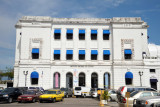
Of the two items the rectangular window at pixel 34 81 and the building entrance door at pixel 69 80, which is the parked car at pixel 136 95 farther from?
the rectangular window at pixel 34 81

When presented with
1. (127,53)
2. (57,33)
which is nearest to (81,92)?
(127,53)

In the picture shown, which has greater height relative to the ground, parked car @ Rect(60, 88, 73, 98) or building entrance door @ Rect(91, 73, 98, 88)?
building entrance door @ Rect(91, 73, 98, 88)

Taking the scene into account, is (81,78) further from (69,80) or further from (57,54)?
(57,54)

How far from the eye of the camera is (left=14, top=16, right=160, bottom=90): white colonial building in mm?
38938

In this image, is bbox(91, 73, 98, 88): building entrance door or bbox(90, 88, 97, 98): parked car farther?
bbox(91, 73, 98, 88): building entrance door

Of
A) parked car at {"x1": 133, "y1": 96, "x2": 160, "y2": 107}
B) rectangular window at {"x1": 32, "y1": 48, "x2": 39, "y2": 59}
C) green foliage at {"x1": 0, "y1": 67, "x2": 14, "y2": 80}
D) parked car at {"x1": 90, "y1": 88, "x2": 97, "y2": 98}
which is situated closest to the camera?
parked car at {"x1": 133, "y1": 96, "x2": 160, "y2": 107}

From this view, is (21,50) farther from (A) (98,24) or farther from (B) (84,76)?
(A) (98,24)

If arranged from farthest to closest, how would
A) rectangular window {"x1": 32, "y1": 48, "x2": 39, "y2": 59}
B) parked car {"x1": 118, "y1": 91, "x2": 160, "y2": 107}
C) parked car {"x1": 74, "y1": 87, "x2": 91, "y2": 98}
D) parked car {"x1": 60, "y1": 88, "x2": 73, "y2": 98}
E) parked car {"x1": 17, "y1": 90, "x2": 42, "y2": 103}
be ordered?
1. rectangular window {"x1": 32, "y1": 48, "x2": 39, "y2": 59}
2. parked car {"x1": 74, "y1": 87, "x2": 91, "y2": 98}
3. parked car {"x1": 60, "y1": 88, "x2": 73, "y2": 98}
4. parked car {"x1": 17, "y1": 90, "x2": 42, "y2": 103}
5. parked car {"x1": 118, "y1": 91, "x2": 160, "y2": 107}

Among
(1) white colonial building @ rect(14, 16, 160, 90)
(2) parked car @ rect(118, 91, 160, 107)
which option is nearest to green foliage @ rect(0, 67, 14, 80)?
(1) white colonial building @ rect(14, 16, 160, 90)

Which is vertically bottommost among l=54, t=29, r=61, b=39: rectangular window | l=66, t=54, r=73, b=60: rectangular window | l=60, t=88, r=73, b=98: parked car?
l=60, t=88, r=73, b=98: parked car

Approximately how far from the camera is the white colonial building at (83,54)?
38938 millimetres

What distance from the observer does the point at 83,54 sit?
1582 inches

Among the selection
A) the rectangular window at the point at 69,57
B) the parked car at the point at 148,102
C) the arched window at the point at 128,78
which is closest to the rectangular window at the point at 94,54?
the rectangular window at the point at 69,57

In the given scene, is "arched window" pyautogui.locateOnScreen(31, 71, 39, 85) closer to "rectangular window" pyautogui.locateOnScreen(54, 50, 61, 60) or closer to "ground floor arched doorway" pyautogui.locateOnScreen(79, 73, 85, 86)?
"rectangular window" pyautogui.locateOnScreen(54, 50, 61, 60)
